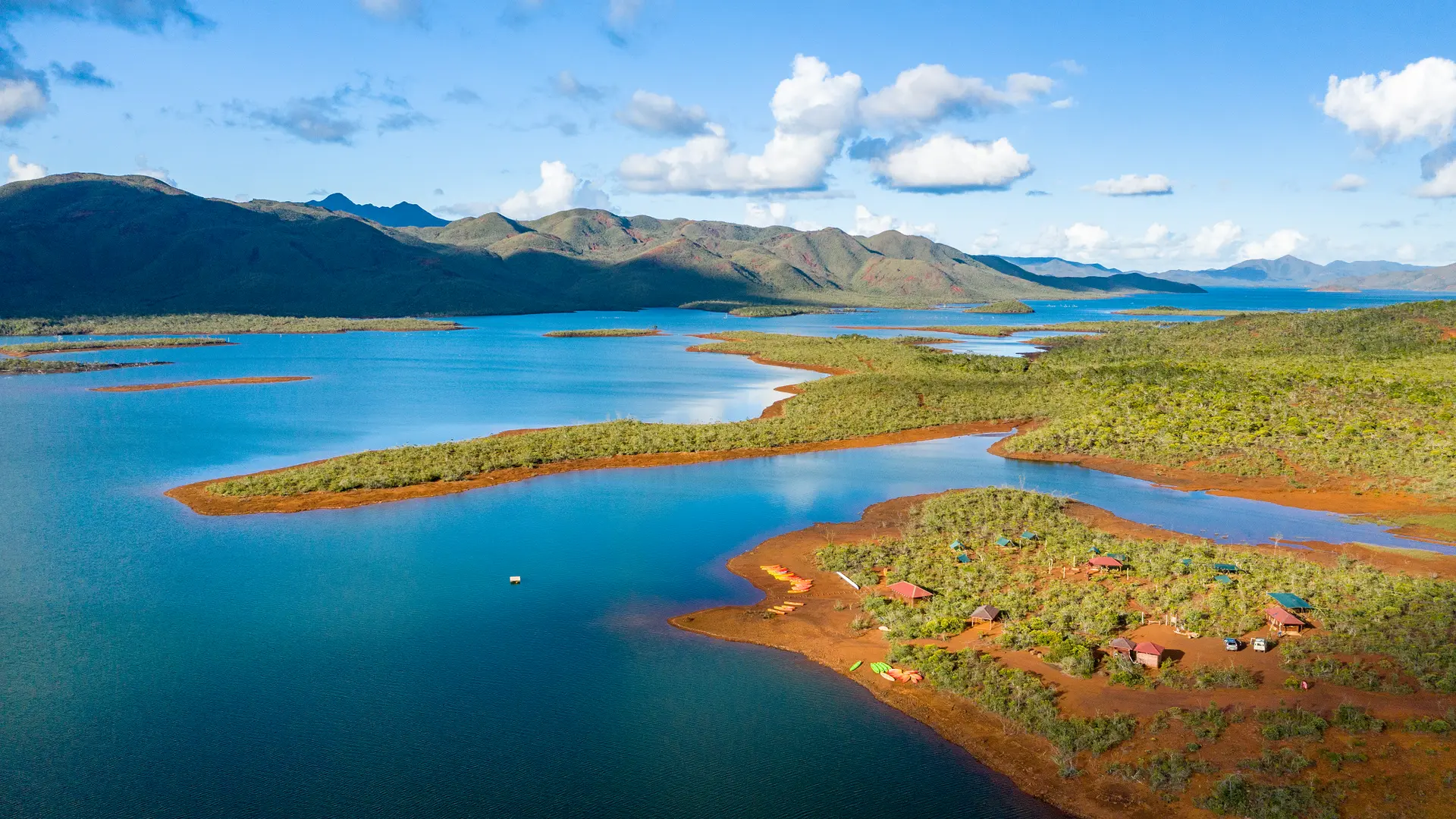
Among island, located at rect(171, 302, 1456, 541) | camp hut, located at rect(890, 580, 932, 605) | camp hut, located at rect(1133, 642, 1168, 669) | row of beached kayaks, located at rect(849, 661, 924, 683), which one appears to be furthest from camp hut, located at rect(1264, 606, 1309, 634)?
island, located at rect(171, 302, 1456, 541)

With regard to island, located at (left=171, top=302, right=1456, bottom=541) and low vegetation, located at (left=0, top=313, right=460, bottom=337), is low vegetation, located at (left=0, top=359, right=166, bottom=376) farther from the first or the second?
island, located at (left=171, top=302, right=1456, bottom=541)

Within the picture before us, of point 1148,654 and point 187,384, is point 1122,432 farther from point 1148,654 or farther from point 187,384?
point 187,384

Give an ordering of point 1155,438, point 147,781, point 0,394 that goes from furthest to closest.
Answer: point 0,394 → point 1155,438 → point 147,781

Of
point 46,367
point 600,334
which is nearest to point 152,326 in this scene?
point 46,367

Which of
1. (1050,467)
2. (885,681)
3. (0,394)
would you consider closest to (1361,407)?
(1050,467)

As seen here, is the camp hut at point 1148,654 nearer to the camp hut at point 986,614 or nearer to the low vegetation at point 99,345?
the camp hut at point 986,614

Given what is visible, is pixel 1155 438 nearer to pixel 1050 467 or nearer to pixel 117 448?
pixel 1050 467
